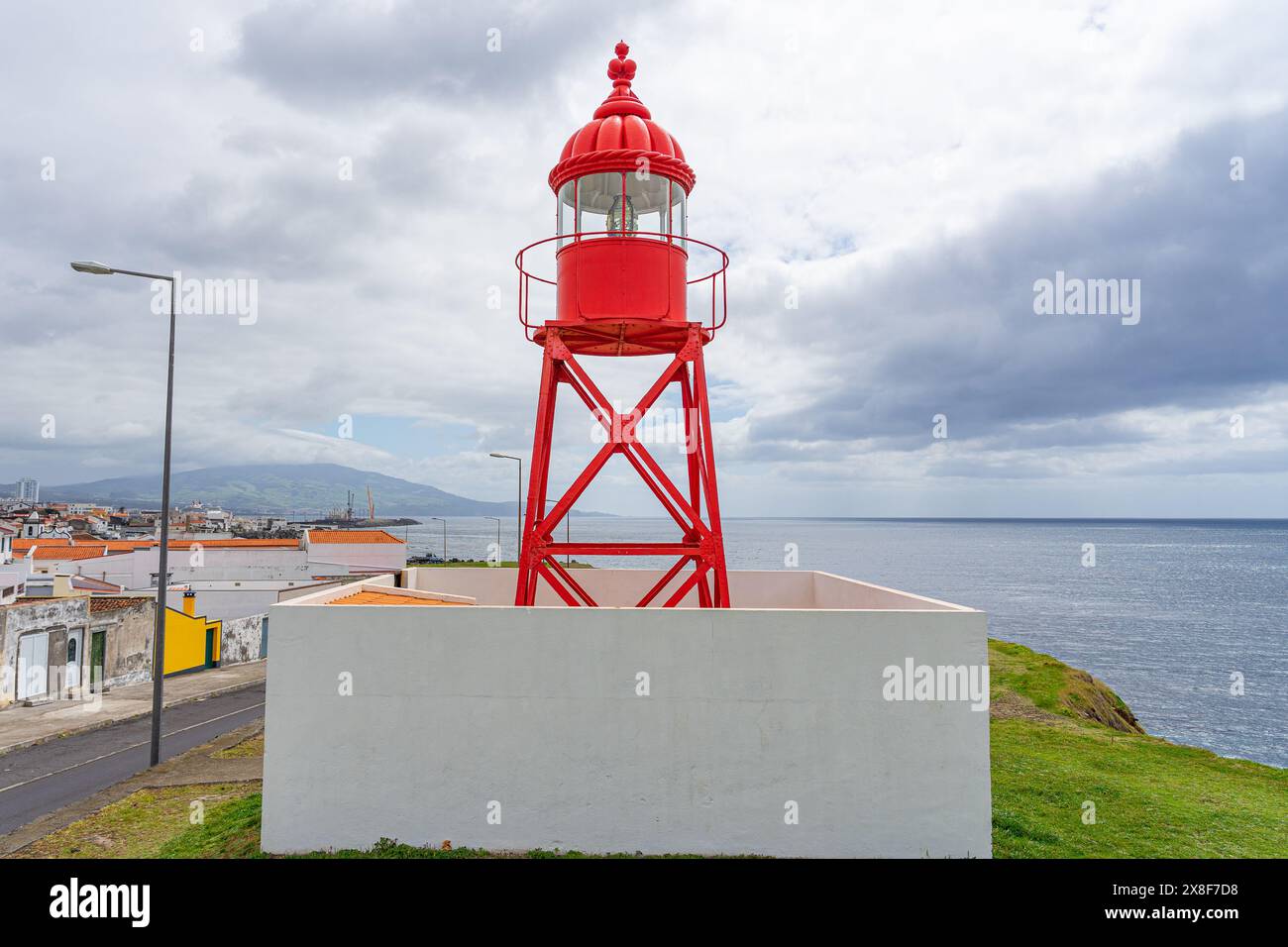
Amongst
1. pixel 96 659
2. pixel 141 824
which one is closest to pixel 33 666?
pixel 96 659

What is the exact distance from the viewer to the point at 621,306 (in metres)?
12.2

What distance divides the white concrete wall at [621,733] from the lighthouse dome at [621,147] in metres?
7.32

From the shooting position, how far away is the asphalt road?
53.9 feet

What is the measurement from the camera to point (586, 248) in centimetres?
1234

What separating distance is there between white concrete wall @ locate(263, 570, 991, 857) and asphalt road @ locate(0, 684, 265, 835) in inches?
381

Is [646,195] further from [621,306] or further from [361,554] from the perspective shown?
[361,554]

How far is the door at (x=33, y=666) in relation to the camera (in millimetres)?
27297

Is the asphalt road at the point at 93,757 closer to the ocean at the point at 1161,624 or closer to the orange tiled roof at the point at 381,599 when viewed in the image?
the orange tiled roof at the point at 381,599

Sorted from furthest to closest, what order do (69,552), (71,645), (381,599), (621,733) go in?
1. (69,552)
2. (71,645)
3. (381,599)
4. (621,733)

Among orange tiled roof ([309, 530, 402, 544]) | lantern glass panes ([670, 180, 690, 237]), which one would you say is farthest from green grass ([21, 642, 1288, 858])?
orange tiled roof ([309, 530, 402, 544])

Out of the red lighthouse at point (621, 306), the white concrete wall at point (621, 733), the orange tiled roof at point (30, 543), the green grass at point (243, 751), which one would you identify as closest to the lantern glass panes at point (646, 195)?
the red lighthouse at point (621, 306)

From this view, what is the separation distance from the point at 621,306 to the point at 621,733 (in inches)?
262

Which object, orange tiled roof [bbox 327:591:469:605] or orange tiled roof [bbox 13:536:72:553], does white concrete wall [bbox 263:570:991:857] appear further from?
orange tiled roof [bbox 13:536:72:553]
